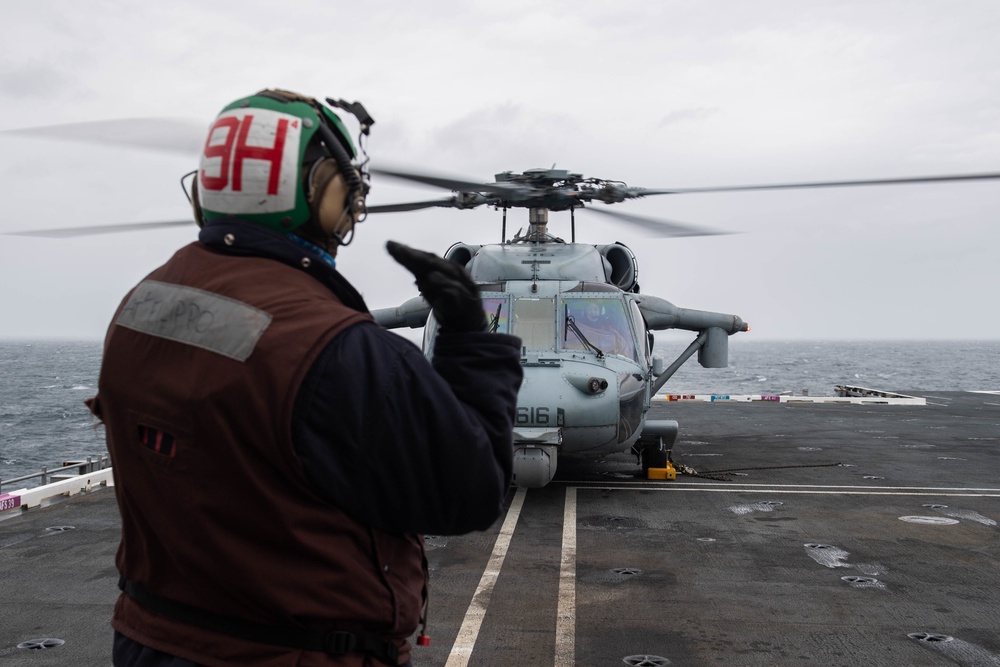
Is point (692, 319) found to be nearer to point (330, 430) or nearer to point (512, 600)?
point (512, 600)

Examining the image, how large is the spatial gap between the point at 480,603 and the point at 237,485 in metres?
5.04

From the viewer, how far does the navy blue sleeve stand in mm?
1866

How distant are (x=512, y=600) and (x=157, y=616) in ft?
16.2

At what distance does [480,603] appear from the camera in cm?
663

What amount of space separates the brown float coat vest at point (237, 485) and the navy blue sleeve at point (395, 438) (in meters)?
0.04

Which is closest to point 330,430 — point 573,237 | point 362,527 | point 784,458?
point 362,527

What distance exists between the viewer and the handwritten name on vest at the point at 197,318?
1.89m

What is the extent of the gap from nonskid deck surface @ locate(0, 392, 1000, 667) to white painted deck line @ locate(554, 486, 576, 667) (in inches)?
0.7

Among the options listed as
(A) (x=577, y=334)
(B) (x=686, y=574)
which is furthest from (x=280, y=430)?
(A) (x=577, y=334)

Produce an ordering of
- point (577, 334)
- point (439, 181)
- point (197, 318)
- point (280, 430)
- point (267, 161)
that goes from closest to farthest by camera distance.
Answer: point (280, 430) < point (197, 318) < point (267, 161) < point (439, 181) < point (577, 334)

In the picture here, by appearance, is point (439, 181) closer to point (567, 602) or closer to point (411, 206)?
point (411, 206)

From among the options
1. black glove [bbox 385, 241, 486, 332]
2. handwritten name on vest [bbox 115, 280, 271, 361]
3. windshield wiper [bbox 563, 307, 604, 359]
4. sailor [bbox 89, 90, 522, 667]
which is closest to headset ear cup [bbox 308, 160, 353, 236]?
sailor [bbox 89, 90, 522, 667]

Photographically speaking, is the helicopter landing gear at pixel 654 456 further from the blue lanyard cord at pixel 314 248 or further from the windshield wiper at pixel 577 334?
the blue lanyard cord at pixel 314 248

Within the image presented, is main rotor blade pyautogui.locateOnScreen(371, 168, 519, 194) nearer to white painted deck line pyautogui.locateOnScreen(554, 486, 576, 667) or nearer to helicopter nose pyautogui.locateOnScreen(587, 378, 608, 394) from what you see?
helicopter nose pyautogui.locateOnScreen(587, 378, 608, 394)
